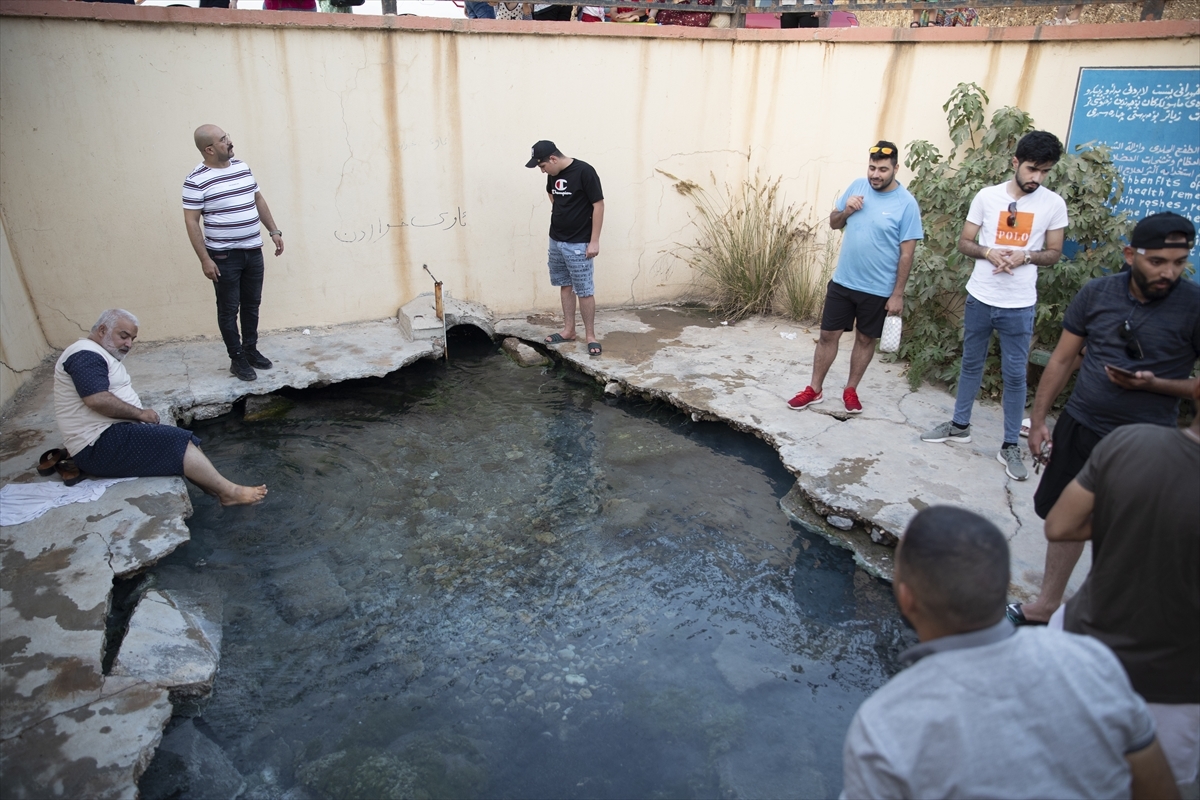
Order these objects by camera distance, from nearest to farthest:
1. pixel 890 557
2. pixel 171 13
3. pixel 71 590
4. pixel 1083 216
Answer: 1. pixel 71 590
2. pixel 890 557
3. pixel 1083 216
4. pixel 171 13

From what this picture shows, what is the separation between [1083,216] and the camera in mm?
4809

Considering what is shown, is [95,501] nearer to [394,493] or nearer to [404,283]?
[394,493]

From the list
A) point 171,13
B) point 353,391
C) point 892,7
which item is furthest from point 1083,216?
point 171,13

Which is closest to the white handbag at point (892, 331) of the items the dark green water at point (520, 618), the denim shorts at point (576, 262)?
the dark green water at point (520, 618)

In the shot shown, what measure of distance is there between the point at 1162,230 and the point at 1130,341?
442 mm

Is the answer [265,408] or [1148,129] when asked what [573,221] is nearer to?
[265,408]

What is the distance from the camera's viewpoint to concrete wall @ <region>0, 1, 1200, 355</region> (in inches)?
209

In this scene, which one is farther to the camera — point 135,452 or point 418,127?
point 418,127

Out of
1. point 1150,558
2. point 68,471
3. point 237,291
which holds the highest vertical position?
point 1150,558

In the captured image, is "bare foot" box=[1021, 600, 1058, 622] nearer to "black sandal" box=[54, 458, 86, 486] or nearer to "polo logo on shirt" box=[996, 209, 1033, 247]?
"polo logo on shirt" box=[996, 209, 1033, 247]

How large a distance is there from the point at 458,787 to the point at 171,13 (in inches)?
213

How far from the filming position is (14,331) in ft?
16.7

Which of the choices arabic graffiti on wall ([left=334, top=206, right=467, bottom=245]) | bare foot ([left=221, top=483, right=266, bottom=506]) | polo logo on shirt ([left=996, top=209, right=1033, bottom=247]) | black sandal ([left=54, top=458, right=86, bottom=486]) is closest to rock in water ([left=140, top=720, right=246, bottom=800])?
bare foot ([left=221, top=483, right=266, bottom=506])

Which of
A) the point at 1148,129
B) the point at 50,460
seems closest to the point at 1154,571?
the point at 1148,129
